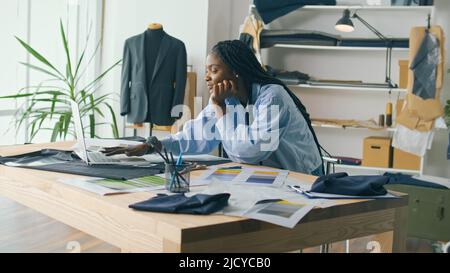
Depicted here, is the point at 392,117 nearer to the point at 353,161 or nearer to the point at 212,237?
the point at 353,161

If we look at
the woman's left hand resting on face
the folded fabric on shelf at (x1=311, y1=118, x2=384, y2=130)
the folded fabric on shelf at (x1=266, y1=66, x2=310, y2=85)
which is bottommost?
the folded fabric on shelf at (x1=311, y1=118, x2=384, y2=130)

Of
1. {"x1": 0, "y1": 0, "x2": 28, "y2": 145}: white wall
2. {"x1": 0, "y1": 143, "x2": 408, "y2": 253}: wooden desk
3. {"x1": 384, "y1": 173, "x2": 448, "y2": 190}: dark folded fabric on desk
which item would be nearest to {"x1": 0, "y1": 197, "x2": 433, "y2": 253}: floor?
{"x1": 384, "y1": 173, "x2": 448, "y2": 190}: dark folded fabric on desk

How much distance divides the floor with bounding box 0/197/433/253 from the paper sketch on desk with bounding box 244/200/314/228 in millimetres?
1856

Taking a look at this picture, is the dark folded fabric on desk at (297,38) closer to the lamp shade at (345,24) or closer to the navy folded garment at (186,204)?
the lamp shade at (345,24)

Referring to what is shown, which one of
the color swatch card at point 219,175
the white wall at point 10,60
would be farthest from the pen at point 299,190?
the white wall at point 10,60

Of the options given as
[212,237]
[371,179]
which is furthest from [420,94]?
[212,237]

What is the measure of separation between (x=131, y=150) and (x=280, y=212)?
3.31 ft

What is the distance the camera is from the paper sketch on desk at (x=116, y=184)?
6.22 feet

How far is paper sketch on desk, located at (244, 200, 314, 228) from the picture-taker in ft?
5.34

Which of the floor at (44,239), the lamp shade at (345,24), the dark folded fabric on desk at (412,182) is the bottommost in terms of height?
the floor at (44,239)

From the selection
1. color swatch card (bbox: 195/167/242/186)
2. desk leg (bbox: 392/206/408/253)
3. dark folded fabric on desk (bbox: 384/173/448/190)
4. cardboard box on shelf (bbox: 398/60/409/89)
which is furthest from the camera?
cardboard box on shelf (bbox: 398/60/409/89)

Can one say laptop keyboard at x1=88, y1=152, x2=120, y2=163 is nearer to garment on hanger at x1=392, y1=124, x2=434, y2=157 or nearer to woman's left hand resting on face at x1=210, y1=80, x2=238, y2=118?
woman's left hand resting on face at x1=210, y1=80, x2=238, y2=118

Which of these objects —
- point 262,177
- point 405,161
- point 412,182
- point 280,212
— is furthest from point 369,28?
point 280,212

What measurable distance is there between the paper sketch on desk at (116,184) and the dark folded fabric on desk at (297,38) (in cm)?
309
